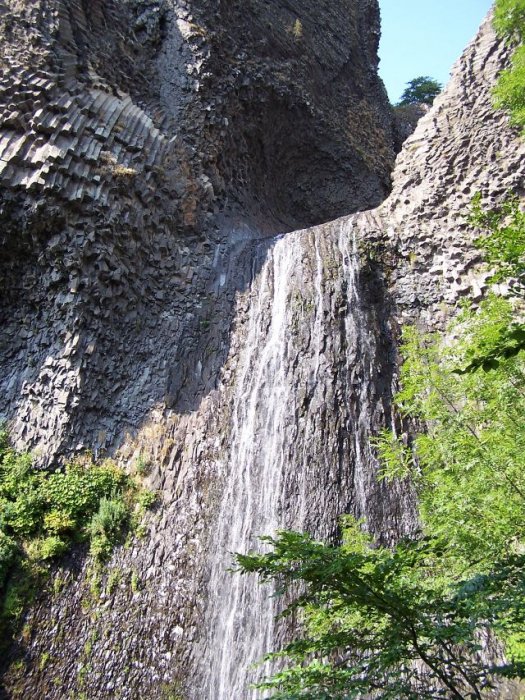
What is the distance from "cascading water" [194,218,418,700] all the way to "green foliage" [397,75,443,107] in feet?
73.8

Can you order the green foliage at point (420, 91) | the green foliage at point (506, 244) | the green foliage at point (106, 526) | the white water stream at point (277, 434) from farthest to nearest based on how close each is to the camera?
the green foliage at point (420, 91)
the green foliage at point (106, 526)
the white water stream at point (277, 434)
the green foliage at point (506, 244)

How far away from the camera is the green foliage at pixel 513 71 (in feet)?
20.2

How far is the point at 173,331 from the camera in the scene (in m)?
10.5

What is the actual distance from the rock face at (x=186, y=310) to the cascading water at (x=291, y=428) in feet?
0.11

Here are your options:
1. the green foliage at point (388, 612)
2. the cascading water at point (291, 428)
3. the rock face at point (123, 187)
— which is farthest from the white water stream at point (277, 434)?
the green foliage at point (388, 612)

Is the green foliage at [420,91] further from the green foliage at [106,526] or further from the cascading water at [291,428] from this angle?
the green foliage at [106,526]

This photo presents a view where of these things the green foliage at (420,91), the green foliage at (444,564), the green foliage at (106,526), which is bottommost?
the green foliage at (106,526)

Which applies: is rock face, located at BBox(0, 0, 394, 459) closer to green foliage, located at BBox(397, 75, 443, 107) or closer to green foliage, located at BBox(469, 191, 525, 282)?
green foliage, located at BBox(469, 191, 525, 282)

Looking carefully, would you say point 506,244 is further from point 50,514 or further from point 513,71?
point 50,514

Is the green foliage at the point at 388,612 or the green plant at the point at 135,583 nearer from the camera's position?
the green foliage at the point at 388,612

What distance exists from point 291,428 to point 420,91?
27.4 meters

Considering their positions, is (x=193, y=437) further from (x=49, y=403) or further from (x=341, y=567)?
(x=341, y=567)

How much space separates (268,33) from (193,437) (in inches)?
494

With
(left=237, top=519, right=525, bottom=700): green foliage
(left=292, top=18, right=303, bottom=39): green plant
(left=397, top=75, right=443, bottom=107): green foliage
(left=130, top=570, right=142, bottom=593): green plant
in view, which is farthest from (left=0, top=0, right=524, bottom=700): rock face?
(left=397, top=75, right=443, bottom=107): green foliage
